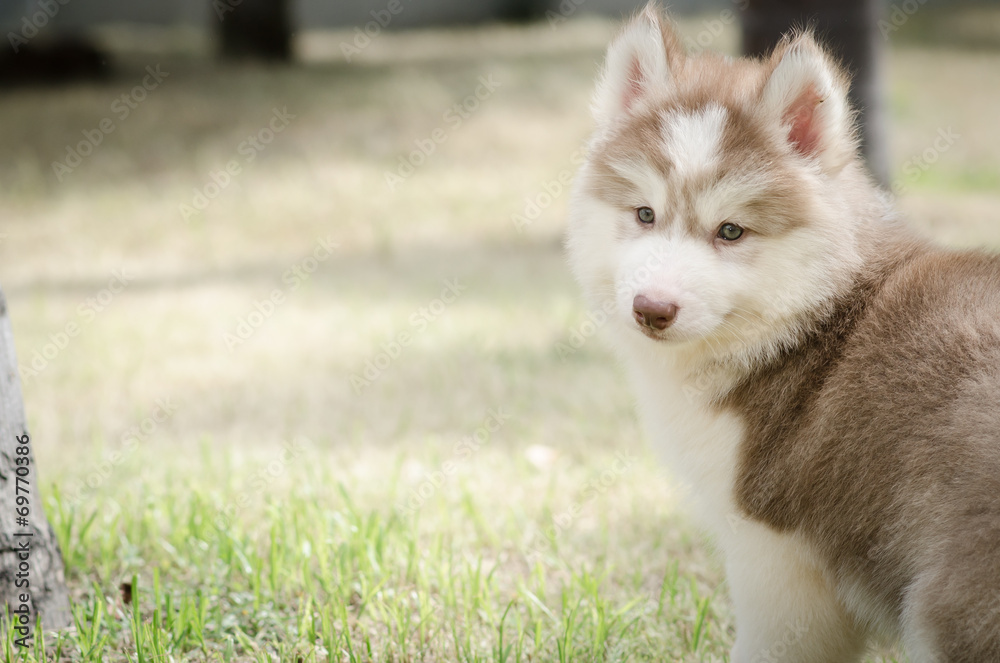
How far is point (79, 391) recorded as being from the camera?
5.44 meters

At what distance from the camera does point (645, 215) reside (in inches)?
101

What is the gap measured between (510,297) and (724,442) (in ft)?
16.1

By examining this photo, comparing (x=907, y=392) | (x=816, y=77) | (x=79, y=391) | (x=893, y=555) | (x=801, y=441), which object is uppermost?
(x=816, y=77)

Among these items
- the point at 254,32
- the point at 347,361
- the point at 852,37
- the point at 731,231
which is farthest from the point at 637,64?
the point at 254,32

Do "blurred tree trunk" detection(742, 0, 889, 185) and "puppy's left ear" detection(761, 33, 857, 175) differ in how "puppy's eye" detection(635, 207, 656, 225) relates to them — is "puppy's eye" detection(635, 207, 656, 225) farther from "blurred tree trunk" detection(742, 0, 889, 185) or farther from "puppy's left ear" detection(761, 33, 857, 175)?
"blurred tree trunk" detection(742, 0, 889, 185)

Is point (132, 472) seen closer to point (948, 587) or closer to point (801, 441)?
point (801, 441)

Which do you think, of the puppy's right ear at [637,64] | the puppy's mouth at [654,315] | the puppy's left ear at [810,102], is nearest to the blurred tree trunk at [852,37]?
the puppy's right ear at [637,64]

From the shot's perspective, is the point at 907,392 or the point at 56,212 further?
the point at 56,212

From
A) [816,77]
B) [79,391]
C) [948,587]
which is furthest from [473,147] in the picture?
[948,587]

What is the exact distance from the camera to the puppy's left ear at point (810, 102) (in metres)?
2.45

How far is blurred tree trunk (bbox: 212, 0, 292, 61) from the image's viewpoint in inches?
537

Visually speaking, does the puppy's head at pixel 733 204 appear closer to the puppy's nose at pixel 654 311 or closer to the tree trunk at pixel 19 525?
the puppy's nose at pixel 654 311

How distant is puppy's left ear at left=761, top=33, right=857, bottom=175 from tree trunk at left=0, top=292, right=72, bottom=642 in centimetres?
237

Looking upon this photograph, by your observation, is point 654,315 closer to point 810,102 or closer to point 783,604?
point 810,102
